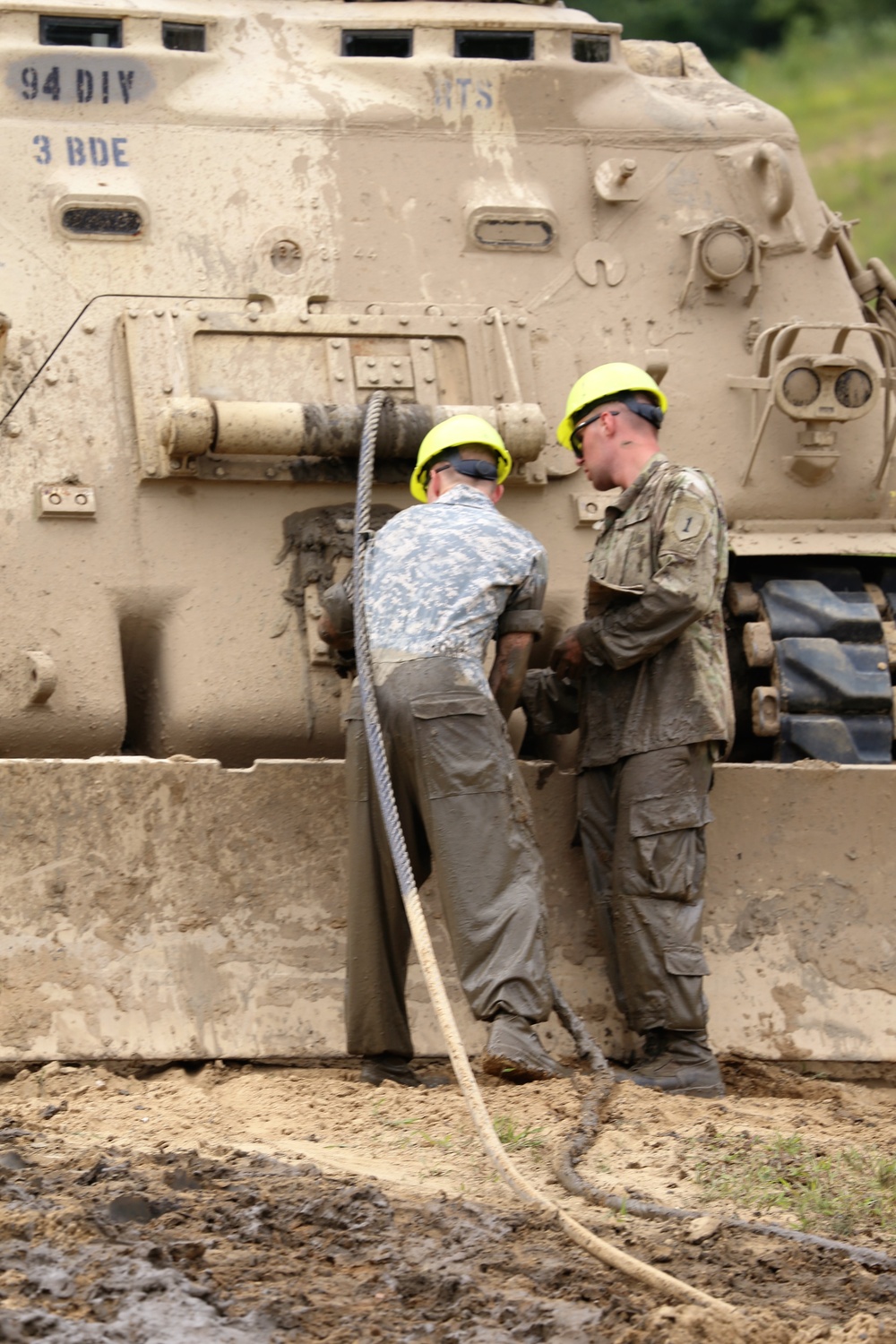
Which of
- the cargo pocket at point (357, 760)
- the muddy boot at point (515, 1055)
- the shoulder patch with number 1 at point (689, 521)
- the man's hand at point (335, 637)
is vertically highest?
the shoulder patch with number 1 at point (689, 521)

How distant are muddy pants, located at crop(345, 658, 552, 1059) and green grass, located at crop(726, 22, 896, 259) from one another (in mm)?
17670

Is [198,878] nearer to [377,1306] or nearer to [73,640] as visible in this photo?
[73,640]

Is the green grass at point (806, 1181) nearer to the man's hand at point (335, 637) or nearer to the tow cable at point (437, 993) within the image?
the tow cable at point (437, 993)

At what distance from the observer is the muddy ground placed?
3.15m

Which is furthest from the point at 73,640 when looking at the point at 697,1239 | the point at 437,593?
the point at 697,1239

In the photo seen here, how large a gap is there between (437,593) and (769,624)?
102 centimetres

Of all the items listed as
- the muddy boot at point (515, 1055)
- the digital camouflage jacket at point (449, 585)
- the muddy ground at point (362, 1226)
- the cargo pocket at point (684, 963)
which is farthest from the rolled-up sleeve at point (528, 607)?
the muddy ground at point (362, 1226)

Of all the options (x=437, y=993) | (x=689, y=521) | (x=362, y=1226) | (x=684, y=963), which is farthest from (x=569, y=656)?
(x=362, y=1226)

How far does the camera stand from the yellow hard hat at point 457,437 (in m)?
5.48

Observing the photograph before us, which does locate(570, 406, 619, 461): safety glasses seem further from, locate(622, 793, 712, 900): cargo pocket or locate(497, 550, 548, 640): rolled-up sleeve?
locate(622, 793, 712, 900): cargo pocket

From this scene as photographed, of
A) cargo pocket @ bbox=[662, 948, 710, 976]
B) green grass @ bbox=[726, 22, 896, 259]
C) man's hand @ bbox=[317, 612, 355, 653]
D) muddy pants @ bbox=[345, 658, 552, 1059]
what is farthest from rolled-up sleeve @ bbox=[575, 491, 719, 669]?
green grass @ bbox=[726, 22, 896, 259]

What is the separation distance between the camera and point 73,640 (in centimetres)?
554

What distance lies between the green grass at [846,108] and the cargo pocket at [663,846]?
685 inches

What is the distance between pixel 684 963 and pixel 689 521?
1.11 m
